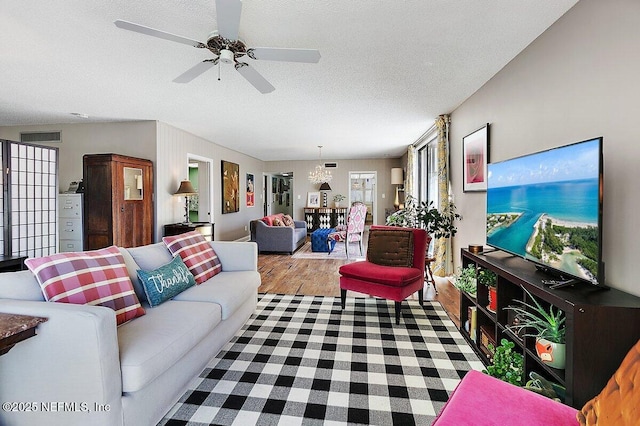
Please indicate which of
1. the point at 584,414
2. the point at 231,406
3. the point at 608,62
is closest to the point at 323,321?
the point at 231,406

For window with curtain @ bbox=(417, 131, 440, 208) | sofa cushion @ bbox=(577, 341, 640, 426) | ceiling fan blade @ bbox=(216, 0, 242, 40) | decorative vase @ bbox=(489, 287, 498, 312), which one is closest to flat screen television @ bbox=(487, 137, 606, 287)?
decorative vase @ bbox=(489, 287, 498, 312)

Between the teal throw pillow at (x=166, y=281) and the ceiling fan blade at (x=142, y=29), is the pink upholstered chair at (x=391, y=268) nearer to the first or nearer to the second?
the teal throw pillow at (x=166, y=281)

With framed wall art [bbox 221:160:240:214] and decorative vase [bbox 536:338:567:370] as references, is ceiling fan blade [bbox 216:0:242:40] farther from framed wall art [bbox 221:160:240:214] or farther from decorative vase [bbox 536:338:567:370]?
framed wall art [bbox 221:160:240:214]

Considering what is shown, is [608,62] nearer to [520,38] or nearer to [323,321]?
[520,38]

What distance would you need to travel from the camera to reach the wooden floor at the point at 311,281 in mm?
3514

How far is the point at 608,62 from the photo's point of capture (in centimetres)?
162

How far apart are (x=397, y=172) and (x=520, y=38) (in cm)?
601

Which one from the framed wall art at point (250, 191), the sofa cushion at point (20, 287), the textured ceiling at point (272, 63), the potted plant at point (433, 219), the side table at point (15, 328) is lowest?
the side table at point (15, 328)

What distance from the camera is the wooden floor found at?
11.5 feet

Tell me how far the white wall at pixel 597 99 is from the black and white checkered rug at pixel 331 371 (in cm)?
123

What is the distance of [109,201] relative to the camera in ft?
13.6

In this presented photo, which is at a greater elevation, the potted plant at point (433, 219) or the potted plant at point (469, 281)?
the potted plant at point (433, 219)

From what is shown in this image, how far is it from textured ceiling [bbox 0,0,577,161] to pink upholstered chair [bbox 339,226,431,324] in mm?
1676

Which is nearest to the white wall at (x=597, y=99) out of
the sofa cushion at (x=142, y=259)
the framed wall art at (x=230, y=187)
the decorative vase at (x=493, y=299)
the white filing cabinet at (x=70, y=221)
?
the decorative vase at (x=493, y=299)
